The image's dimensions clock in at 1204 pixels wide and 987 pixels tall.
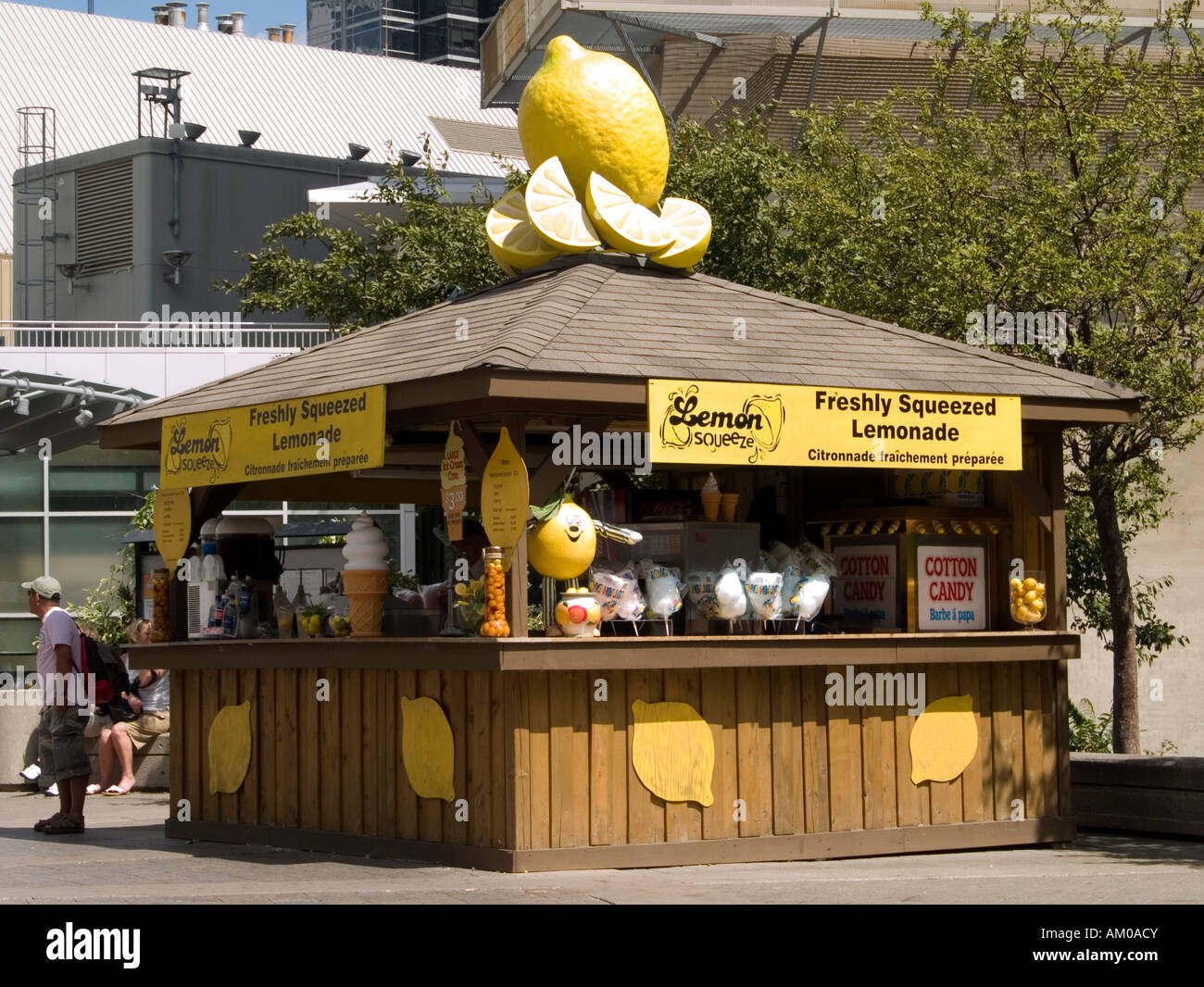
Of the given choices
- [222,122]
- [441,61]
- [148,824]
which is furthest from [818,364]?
[441,61]

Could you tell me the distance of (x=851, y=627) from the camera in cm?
1302

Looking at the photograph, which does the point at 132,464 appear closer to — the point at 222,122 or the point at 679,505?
the point at 679,505

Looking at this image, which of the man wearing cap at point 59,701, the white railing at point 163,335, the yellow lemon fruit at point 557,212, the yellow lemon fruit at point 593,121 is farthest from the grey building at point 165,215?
the yellow lemon fruit at point 557,212

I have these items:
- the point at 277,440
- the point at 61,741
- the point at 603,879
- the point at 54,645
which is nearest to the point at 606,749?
the point at 603,879

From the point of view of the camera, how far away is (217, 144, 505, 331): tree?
24.2m

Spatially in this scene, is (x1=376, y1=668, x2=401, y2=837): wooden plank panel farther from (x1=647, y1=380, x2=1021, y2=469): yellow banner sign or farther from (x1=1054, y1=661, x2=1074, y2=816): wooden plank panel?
(x1=1054, y1=661, x2=1074, y2=816): wooden plank panel

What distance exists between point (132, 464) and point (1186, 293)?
19.5m

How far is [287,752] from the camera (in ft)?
42.2

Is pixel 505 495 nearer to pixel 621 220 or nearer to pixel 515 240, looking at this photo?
pixel 621 220

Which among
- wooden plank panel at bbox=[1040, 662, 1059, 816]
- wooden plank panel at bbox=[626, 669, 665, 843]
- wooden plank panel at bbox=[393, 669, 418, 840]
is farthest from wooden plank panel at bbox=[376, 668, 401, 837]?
wooden plank panel at bbox=[1040, 662, 1059, 816]

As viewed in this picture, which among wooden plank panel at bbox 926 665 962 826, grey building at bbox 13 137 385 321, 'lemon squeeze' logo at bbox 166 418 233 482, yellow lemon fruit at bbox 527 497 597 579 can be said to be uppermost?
grey building at bbox 13 137 385 321

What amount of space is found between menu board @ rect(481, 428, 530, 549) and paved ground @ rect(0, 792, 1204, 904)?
1.97m

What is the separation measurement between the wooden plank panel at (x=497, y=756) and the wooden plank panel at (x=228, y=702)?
2.94 m

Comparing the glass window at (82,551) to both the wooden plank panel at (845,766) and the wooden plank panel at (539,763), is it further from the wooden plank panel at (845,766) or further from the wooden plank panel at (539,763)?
the wooden plank panel at (539,763)
